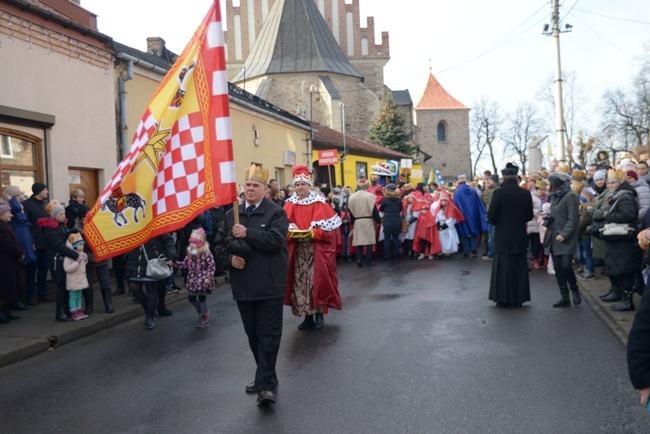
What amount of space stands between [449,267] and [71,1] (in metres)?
10.0

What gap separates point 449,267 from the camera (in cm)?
1436

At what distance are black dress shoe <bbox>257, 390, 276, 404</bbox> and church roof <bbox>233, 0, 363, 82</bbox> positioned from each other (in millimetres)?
52523

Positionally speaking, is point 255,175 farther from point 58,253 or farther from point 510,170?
point 510,170

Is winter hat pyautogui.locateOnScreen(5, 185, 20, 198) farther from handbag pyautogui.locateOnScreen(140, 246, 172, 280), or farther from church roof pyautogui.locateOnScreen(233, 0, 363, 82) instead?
church roof pyautogui.locateOnScreen(233, 0, 363, 82)

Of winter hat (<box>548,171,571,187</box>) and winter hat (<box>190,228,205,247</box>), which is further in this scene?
winter hat (<box>548,171,571,187</box>)

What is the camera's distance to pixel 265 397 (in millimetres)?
5180

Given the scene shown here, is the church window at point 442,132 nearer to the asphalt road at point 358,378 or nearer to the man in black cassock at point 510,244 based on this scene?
the man in black cassock at point 510,244

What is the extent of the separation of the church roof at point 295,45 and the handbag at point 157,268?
161 ft

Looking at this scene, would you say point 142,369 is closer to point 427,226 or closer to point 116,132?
point 116,132

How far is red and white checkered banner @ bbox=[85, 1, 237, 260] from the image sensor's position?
5344mm

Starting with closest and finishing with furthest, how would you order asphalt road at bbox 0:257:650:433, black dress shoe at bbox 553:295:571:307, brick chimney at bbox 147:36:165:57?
asphalt road at bbox 0:257:650:433
black dress shoe at bbox 553:295:571:307
brick chimney at bbox 147:36:165:57

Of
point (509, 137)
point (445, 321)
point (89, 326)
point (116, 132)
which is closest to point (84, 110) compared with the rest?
point (116, 132)

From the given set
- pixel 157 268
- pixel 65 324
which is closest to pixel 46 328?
pixel 65 324

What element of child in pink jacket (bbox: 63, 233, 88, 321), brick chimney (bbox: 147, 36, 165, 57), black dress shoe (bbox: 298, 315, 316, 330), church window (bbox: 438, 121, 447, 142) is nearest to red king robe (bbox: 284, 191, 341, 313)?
black dress shoe (bbox: 298, 315, 316, 330)
